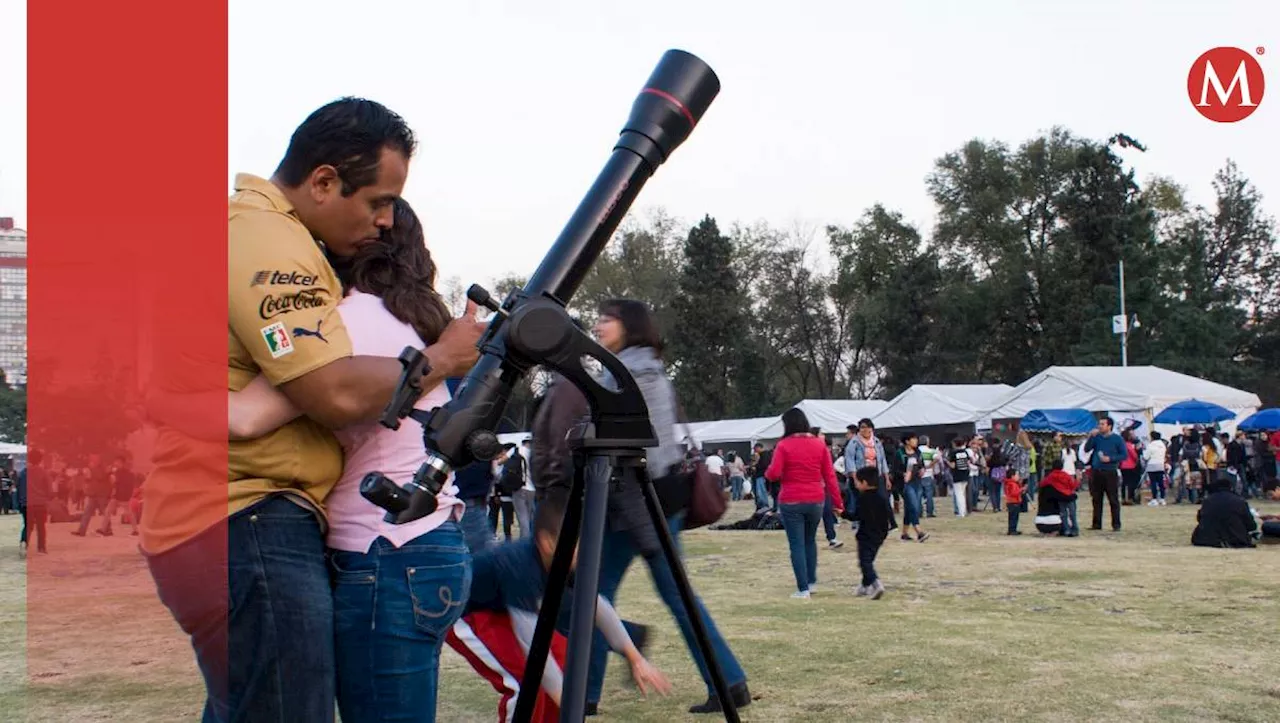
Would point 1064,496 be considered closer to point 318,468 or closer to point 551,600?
point 551,600

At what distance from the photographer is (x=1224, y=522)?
14578 millimetres

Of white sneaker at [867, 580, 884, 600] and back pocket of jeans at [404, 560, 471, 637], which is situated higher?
back pocket of jeans at [404, 560, 471, 637]

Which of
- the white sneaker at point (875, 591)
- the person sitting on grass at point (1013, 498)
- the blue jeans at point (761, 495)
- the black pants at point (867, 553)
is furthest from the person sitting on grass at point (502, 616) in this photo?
the blue jeans at point (761, 495)

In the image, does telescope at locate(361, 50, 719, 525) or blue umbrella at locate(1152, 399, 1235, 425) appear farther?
blue umbrella at locate(1152, 399, 1235, 425)

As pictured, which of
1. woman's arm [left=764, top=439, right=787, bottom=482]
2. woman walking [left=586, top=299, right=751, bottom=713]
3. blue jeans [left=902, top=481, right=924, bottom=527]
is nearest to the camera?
woman walking [left=586, top=299, right=751, bottom=713]

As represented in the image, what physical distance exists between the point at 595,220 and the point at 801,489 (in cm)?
838

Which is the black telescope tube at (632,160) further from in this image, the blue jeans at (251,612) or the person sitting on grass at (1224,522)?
the person sitting on grass at (1224,522)

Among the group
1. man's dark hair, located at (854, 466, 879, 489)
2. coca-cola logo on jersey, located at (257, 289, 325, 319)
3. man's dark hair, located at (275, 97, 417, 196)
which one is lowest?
man's dark hair, located at (854, 466, 879, 489)

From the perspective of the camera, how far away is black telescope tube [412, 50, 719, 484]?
203 centimetres

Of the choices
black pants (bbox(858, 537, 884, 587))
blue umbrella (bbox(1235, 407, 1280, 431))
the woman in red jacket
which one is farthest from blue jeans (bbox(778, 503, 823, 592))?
blue umbrella (bbox(1235, 407, 1280, 431))

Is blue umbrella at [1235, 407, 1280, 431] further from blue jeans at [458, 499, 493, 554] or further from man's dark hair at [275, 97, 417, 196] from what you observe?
man's dark hair at [275, 97, 417, 196]

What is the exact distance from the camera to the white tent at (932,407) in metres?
37.1

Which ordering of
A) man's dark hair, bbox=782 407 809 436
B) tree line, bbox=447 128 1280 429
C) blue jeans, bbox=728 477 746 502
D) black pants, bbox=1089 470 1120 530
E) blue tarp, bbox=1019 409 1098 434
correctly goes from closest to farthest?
man's dark hair, bbox=782 407 809 436
black pants, bbox=1089 470 1120 530
blue tarp, bbox=1019 409 1098 434
blue jeans, bbox=728 477 746 502
tree line, bbox=447 128 1280 429

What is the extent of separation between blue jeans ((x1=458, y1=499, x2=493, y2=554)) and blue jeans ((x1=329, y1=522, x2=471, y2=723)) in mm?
2285
